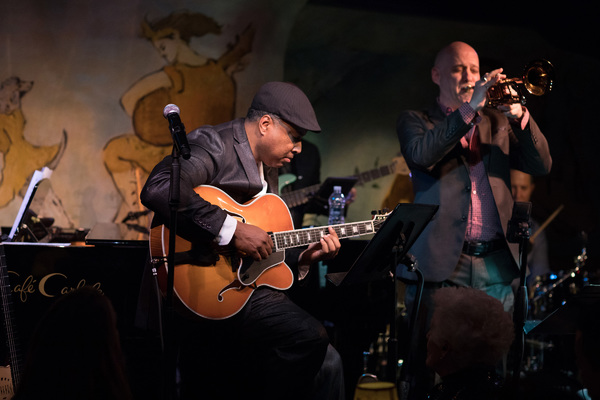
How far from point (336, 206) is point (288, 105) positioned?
2525mm

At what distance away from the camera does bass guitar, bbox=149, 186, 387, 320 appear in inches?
130

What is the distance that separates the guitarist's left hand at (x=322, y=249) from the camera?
3684mm

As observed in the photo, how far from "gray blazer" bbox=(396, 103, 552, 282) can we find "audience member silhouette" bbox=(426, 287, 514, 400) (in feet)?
4.01

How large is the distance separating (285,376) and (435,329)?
1071 mm

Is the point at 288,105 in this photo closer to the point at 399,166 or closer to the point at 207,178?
the point at 207,178

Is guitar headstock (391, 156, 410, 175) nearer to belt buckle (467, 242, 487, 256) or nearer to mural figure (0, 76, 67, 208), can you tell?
belt buckle (467, 242, 487, 256)

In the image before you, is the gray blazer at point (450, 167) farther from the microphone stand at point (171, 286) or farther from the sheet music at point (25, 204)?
the sheet music at point (25, 204)

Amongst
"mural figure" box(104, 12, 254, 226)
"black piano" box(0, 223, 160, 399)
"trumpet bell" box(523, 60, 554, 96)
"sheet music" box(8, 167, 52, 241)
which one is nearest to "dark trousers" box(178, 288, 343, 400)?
"black piano" box(0, 223, 160, 399)

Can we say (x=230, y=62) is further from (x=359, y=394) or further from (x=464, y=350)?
(x=359, y=394)

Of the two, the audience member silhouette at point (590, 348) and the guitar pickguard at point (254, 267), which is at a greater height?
the guitar pickguard at point (254, 267)

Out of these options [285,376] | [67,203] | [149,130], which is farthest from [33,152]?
[285,376]

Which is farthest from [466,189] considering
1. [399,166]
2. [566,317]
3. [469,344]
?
[399,166]

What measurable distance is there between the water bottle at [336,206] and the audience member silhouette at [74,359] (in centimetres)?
415

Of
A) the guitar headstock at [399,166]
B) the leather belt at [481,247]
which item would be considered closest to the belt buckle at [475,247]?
the leather belt at [481,247]
